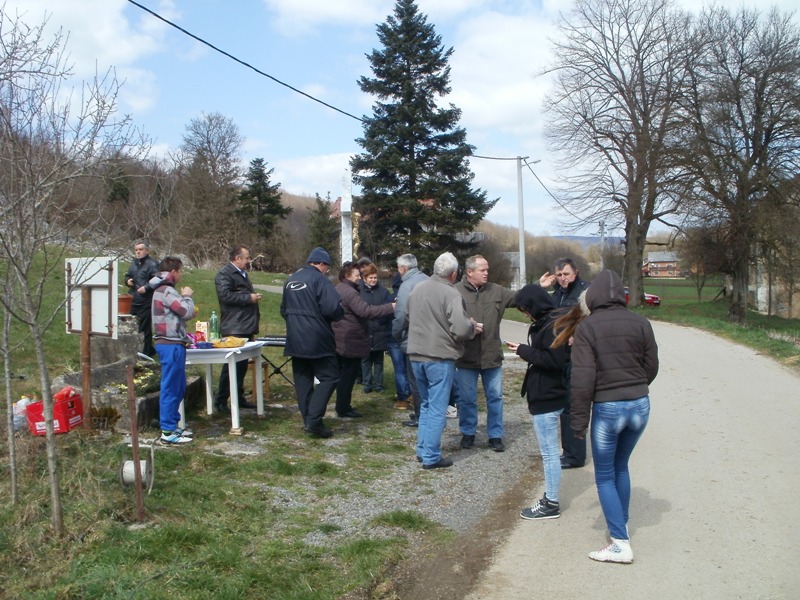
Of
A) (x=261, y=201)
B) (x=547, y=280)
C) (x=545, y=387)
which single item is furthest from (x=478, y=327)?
(x=261, y=201)

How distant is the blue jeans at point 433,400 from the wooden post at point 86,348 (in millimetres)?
2837

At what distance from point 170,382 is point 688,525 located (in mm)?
4530

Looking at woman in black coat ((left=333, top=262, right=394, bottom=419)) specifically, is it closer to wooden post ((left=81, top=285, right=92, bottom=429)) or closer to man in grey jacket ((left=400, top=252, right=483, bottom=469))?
man in grey jacket ((left=400, top=252, right=483, bottom=469))

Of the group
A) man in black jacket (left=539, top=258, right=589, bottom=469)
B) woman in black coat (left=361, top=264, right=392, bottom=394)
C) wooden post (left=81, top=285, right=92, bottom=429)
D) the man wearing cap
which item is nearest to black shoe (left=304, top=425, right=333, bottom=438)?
the man wearing cap

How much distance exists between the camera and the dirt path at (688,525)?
4250 mm

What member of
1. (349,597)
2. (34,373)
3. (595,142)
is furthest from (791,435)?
(595,142)

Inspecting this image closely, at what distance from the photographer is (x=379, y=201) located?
3531 centimetres

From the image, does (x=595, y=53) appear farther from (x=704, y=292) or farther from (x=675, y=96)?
(x=704, y=292)

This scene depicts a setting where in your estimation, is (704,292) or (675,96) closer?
(675,96)

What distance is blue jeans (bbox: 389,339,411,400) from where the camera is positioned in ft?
30.8

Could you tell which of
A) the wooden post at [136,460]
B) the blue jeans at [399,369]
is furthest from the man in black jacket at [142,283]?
the wooden post at [136,460]

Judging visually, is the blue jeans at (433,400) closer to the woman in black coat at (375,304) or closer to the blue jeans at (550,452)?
the blue jeans at (550,452)

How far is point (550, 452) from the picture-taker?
18.0 ft

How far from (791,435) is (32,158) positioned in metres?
7.63
